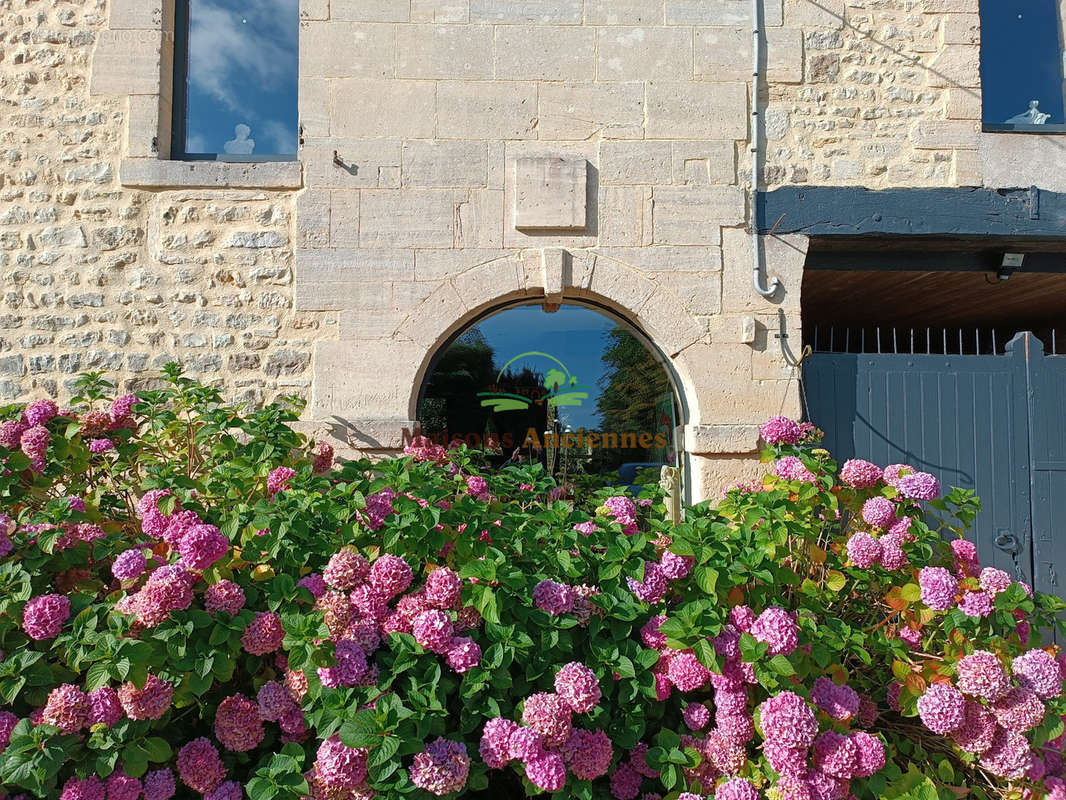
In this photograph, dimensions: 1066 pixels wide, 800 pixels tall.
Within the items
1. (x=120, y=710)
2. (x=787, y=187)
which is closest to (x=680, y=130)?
(x=787, y=187)

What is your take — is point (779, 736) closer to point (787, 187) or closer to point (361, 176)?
point (787, 187)

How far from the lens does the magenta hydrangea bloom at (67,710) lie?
5.62 ft

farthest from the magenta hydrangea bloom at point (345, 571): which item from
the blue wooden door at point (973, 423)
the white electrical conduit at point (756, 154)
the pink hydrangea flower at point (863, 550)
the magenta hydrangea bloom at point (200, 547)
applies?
the blue wooden door at point (973, 423)

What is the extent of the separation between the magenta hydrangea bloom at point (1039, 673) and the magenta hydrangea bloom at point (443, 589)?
1698 millimetres

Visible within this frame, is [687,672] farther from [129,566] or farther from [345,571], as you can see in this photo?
[129,566]

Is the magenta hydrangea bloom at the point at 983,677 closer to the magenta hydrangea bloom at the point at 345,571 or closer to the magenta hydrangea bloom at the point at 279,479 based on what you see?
the magenta hydrangea bloom at the point at 345,571

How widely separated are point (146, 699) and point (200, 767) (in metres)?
0.23

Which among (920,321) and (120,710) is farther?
(920,321)

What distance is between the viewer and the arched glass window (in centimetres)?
411

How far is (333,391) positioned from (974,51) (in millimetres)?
3936

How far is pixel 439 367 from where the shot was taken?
13.4 ft

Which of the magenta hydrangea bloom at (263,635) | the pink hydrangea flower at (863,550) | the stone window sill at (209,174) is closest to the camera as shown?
the magenta hydrangea bloom at (263,635)

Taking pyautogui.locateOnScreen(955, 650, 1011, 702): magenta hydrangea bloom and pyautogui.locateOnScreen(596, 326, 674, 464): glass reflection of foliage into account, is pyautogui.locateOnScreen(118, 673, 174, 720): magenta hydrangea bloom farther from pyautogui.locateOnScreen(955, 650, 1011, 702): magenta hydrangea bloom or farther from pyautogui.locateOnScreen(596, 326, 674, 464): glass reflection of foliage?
pyautogui.locateOnScreen(596, 326, 674, 464): glass reflection of foliage

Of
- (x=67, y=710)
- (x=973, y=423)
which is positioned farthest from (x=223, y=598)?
(x=973, y=423)
